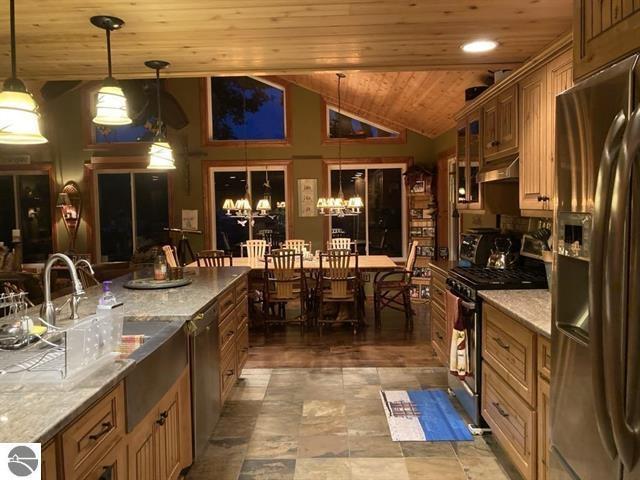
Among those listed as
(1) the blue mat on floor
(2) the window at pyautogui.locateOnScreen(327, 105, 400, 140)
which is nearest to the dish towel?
(1) the blue mat on floor

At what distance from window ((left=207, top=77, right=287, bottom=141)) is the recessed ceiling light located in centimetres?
531

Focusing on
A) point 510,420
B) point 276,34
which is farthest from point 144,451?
point 276,34

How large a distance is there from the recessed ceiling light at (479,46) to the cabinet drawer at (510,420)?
6.39 feet

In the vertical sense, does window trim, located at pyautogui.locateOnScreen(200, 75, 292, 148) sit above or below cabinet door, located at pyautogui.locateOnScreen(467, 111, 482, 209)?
above

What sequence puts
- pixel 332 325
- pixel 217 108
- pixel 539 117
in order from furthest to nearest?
pixel 217 108 < pixel 332 325 < pixel 539 117

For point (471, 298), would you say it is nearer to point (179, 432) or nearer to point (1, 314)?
point (179, 432)

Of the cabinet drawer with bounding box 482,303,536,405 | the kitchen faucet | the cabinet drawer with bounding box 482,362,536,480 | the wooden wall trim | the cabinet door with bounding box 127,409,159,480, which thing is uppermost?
the wooden wall trim

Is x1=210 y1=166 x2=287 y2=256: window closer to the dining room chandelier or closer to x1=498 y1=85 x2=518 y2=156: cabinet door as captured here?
the dining room chandelier

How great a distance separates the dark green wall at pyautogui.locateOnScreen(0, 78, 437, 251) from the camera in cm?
812

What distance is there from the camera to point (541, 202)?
9.39 feet

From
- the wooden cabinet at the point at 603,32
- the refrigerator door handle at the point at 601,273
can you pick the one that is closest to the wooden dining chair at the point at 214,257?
the wooden cabinet at the point at 603,32

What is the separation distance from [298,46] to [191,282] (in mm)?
1763

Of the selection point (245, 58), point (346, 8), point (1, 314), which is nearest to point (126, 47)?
point (245, 58)

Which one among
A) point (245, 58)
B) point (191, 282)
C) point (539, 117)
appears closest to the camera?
point (539, 117)
